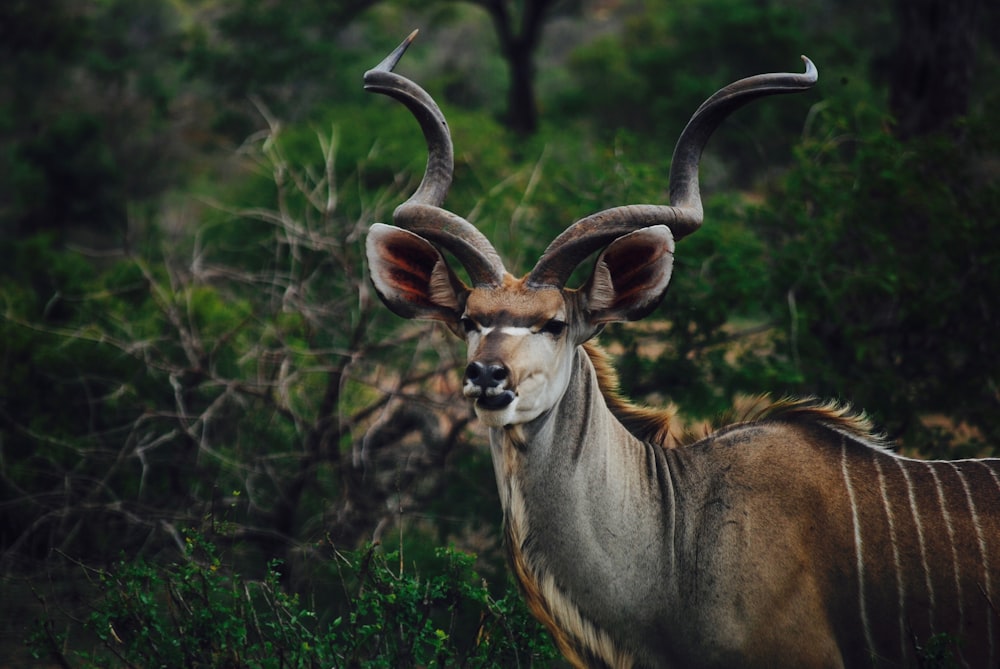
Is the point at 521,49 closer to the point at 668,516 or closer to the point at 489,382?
the point at 668,516

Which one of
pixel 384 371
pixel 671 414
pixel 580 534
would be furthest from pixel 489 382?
pixel 384 371

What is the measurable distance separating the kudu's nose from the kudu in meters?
0.08

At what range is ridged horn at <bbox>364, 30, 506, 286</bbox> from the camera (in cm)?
334

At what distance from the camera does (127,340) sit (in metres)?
6.17

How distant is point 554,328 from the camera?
3221 millimetres

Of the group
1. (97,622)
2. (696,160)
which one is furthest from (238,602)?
(696,160)

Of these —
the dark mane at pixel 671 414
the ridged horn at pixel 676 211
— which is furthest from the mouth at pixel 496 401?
the dark mane at pixel 671 414

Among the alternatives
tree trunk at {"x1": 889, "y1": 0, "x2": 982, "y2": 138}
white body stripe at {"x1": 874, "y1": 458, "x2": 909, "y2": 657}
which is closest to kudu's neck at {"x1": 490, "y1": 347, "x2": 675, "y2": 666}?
white body stripe at {"x1": 874, "y1": 458, "x2": 909, "y2": 657}

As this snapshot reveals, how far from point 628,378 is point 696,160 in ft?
7.42

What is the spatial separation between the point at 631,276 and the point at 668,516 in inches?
29.9

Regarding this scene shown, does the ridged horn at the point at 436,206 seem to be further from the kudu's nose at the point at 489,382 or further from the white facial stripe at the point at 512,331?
the kudu's nose at the point at 489,382

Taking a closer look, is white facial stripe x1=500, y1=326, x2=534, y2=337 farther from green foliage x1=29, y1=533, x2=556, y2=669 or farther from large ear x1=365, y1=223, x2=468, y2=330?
green foliage x1=29, y1=533, x2=556, y2=669

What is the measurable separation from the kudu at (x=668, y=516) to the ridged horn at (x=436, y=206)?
10 mm

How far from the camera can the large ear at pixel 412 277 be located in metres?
3.40
